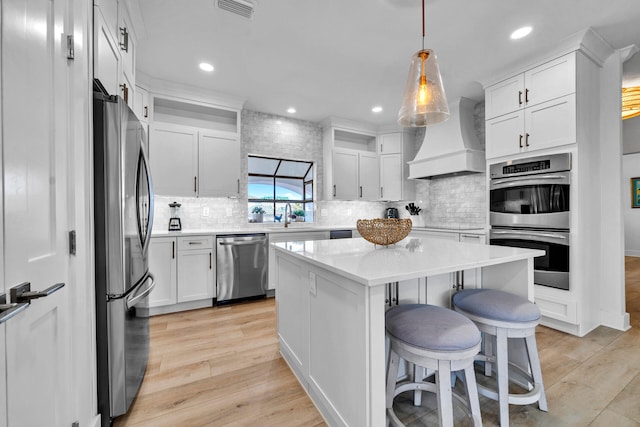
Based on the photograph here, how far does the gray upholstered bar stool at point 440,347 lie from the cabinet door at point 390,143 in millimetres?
3892

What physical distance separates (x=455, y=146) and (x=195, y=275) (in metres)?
3.79

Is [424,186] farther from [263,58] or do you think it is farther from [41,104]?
[41,104]

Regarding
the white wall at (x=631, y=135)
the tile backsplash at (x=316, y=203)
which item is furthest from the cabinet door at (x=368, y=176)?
the white wall at (x=631, y=135)

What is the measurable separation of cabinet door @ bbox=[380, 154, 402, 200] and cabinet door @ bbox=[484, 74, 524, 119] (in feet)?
5.78

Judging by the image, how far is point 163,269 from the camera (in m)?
3.04

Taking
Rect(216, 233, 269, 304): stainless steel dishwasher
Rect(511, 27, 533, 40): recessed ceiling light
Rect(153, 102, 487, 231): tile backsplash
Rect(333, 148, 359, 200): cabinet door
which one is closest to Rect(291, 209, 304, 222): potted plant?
Rect(153, 102, 487, 231): tile backsplash

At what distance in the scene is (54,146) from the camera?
1.02 meters

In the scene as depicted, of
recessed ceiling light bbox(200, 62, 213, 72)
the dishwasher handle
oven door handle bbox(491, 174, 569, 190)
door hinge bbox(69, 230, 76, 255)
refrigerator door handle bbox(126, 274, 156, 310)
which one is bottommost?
refrigerator door handle bbox(126, 274, 156, 310)

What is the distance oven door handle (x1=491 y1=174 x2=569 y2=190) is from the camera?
2.56 m

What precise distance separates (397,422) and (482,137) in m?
3.88

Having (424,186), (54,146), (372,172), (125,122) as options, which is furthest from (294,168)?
(54,146)

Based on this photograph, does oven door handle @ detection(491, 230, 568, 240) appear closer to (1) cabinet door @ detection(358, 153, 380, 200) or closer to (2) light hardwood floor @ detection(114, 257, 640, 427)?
(2) light hardwood floor @ detection(114, 257, 640, 427)

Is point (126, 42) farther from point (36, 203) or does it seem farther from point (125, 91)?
point (36, 203)

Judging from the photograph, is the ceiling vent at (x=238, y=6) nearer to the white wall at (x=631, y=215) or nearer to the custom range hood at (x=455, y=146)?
the custom range hood at (x=455, y=146)
